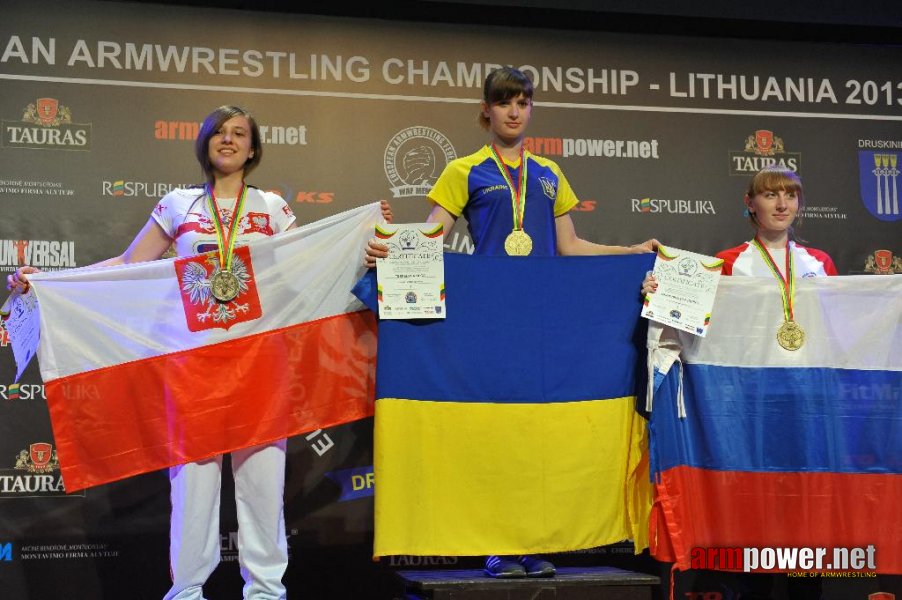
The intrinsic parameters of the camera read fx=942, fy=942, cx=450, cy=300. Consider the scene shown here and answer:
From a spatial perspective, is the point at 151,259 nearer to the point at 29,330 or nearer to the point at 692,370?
the point at 29,330

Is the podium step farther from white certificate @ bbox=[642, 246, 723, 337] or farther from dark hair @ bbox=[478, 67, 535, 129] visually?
dark hair @ bbox=[478, 67, 535, 129]

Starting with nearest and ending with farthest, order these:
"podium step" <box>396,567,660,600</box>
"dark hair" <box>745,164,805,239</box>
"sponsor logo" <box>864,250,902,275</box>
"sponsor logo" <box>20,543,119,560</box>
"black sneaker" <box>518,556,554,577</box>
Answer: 1. "podium step" <box>396,567,660,600</box>
2. "black sneaker" <box>518,556,554,577</box>
3. "dark hair" <box>745,164,805,239</box>
4. "sponsor logo" <box>20,543,119,560</box>
5. "sponsor logo" <box>864,250,902,275</box>

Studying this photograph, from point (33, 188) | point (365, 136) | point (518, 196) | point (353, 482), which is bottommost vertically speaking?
point (353, 482)

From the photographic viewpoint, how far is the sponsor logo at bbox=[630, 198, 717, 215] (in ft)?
15.3

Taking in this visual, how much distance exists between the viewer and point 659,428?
3.16 meters

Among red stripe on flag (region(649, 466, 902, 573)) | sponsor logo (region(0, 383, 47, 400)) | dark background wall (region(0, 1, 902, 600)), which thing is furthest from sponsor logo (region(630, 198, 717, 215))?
sponsor logo (region(0, 383, 47, 400))

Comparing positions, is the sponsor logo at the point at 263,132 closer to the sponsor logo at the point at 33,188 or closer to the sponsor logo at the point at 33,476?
the sponsor logo at the point at 33,188

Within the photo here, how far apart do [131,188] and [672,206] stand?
2.58m

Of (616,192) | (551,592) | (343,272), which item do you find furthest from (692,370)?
(616,192)

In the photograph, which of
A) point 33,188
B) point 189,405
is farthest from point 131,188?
point 189,405

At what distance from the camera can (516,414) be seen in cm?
313

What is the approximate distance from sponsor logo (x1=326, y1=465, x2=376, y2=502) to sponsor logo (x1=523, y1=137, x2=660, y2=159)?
5.70 feet

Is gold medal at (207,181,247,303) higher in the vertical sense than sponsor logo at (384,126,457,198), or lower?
lower

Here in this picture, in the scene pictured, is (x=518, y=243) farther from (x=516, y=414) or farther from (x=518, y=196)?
(x=516, y=414)
